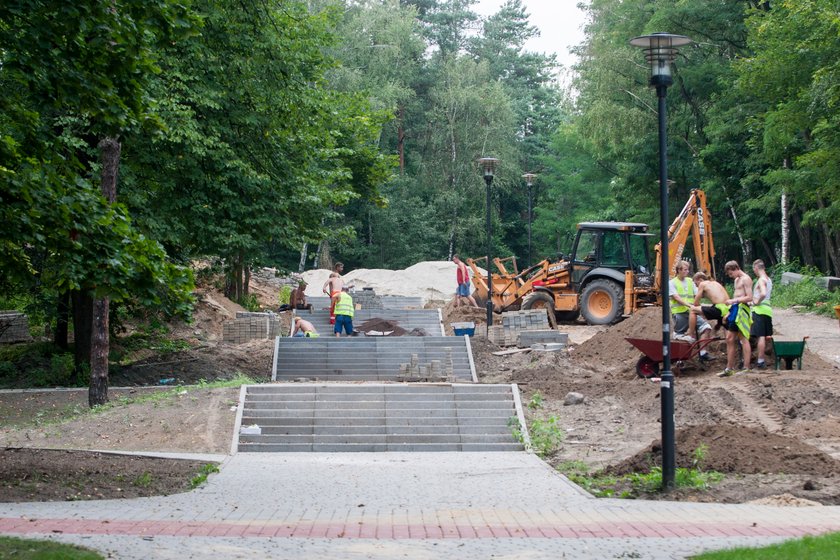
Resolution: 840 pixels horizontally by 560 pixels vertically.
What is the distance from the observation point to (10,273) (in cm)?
1204

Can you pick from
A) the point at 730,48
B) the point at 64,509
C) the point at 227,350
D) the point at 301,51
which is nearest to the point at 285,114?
the point at 301,51

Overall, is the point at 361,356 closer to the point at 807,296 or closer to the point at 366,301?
the point at 366,301

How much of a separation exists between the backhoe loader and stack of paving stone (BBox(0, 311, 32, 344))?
15638 mm

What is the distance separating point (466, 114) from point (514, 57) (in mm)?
19292

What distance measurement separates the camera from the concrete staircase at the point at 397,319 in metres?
31.6

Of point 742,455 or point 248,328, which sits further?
point 248,328

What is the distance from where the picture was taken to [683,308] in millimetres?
20422

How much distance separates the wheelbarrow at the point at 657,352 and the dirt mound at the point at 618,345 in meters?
1.99

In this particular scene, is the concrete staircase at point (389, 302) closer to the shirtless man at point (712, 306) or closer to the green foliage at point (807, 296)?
the green foliage at point (807, 296)

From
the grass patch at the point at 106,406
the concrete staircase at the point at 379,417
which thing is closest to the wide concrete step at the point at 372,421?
the concrete staircase at the point at 379,417

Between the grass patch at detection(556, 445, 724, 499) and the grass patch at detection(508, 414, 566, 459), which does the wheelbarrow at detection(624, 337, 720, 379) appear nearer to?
the grass patch at detection(508, 414, 566, 459)

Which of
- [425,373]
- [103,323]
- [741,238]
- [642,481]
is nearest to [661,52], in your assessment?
[642,481]

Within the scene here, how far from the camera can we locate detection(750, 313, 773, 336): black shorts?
754 inches

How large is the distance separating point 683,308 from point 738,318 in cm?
180
